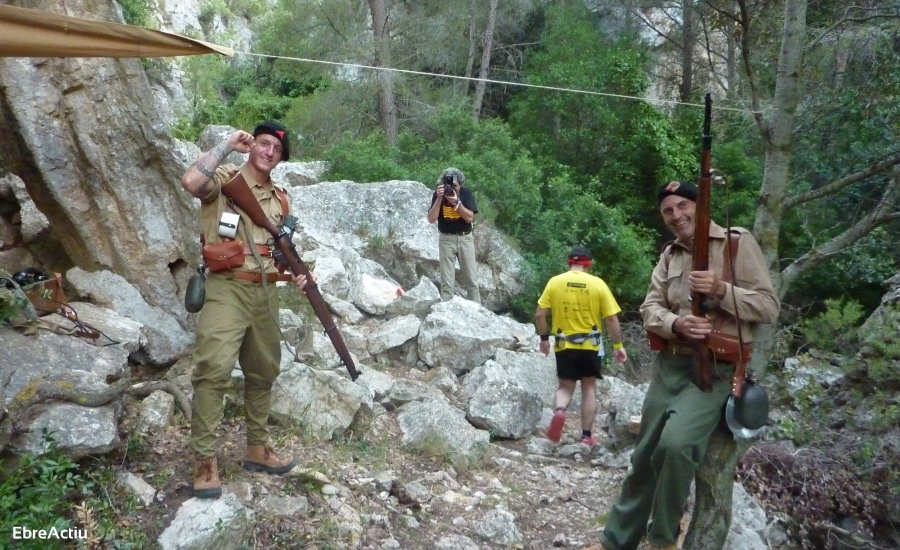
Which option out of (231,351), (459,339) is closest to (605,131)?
(459,339)

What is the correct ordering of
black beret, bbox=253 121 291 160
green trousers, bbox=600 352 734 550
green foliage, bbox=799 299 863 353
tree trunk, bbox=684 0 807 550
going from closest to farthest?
green trousers, bbox=600 352 734 550 < black beret, bbox=253 121 291 160 < tree trunk, bbox=684 0 807 550 < green foliage, bbox=799 299 863 353

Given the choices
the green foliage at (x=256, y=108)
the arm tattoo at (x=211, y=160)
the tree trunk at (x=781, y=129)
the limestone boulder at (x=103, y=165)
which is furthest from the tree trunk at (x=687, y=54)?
the arm tattoo at (x=211, y=160)

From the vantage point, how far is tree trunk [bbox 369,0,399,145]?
56.6 feet

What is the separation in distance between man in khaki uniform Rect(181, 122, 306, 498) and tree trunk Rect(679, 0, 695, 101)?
59.6ft

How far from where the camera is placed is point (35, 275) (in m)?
5.32

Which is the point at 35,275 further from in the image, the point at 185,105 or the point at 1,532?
the point at 185,105

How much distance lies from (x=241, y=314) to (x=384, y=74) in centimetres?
1397

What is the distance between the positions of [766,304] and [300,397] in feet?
10.9

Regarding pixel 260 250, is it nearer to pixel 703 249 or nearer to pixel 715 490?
pixel 703 249

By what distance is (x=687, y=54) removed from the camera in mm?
20719

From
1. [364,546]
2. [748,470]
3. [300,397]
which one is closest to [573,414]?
[748,470]

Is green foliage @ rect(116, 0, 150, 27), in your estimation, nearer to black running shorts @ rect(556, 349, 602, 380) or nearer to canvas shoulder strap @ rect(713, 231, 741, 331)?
black running shorts @ rect(556, 349, 602, 380)

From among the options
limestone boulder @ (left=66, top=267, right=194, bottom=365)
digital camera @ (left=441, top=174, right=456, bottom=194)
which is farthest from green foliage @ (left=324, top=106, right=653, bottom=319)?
limestone boulder @ (left=66, top=267, right=194, bottom=365)

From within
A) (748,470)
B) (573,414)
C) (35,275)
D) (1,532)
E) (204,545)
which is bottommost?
(573,414)
